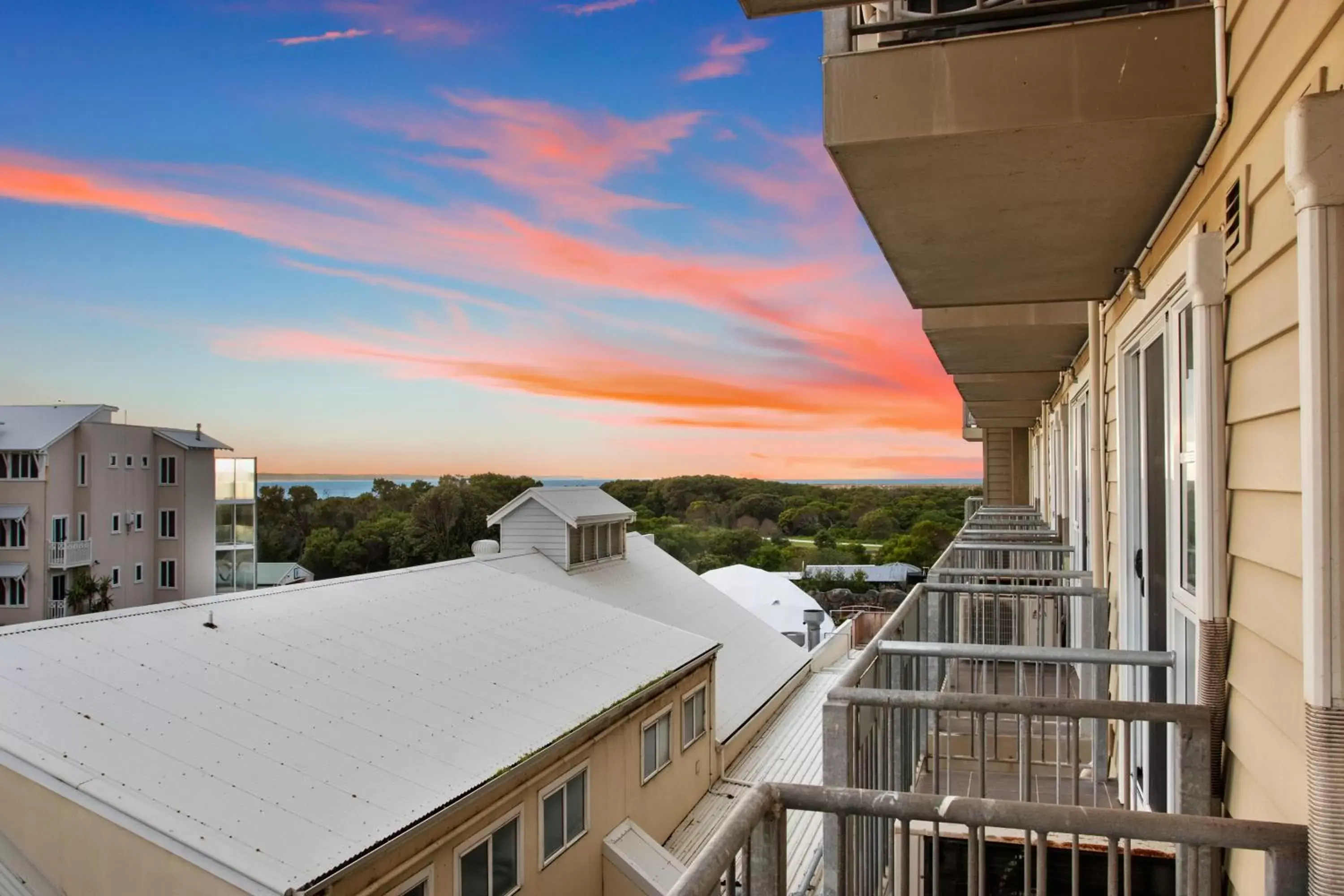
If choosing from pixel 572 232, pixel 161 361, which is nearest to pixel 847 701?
pixel 572 232

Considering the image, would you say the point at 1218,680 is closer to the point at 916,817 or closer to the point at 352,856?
the point at 916,817

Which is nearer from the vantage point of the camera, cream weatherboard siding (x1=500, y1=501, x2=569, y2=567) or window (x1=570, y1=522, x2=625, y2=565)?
cream weatherboard siding (x1=500, y1=501, x2=569, y2=567)

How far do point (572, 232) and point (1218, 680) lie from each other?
29.5 metres

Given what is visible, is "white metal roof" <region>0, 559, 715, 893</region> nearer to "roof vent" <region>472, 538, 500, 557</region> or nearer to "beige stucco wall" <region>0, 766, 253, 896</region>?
"beige stucco wall" <region>0, 766, 253, 896</region>

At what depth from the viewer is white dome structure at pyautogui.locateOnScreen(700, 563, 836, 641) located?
23.1 meters

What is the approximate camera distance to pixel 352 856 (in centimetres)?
527

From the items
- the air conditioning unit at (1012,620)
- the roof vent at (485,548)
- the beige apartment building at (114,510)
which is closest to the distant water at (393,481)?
the beige apartment building at (114,510)

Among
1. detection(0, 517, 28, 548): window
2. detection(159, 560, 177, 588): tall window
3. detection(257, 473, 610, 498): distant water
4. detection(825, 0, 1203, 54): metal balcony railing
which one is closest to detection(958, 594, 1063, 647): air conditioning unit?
detection(825, 0, 1203, 54): metal balcony railing

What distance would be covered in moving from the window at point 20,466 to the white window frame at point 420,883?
25.3 metres

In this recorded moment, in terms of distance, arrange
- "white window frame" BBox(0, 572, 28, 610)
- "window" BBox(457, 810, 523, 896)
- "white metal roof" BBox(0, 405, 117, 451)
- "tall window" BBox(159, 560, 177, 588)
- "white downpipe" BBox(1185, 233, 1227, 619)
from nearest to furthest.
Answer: "white downpipe" BBox(1185, 233, 1227, 619) → "window" BBox(457, 810, 523, 896) → "white metal roof" BBox(0, 405, 117, 451) → "white window frame" BBox(0, 572, 28, 610) → "tall window" BBox(159, 560, 177, 588)

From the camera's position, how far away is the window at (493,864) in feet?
21.6

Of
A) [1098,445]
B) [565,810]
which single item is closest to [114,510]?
[565,810]

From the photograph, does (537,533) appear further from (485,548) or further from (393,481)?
(393,481)

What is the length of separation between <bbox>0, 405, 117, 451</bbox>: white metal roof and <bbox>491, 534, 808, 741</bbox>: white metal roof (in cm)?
1794
